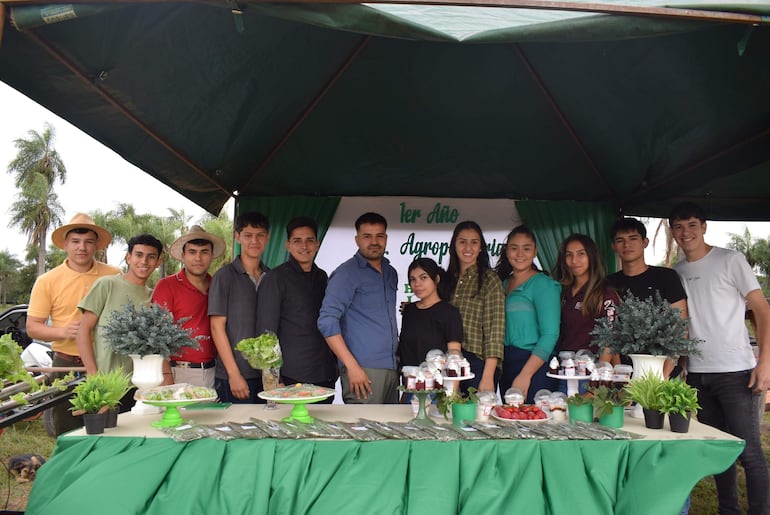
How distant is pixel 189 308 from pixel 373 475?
180cm

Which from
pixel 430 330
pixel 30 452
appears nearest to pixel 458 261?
pixel 430 330

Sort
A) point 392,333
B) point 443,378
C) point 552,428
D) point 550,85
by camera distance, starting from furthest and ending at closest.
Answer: point 550,85 < point 392,333 < point 443,378 < point 552,428

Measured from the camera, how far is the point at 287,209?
5621 millimetres

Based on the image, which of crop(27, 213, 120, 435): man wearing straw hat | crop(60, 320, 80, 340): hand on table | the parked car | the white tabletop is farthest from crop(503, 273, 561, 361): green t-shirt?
the parked car

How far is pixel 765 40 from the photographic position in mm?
2787

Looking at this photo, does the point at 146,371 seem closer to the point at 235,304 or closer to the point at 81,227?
the point at 235,304

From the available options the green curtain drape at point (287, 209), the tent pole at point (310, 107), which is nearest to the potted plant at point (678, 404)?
the tent pole at point (310, 107)

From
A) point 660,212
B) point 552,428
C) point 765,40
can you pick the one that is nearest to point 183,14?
point 552,428

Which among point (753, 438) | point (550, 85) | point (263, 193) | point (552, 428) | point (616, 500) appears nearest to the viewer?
point (616, 500)

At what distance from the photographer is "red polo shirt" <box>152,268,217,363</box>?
3412 mm

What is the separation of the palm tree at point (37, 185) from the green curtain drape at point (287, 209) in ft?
116

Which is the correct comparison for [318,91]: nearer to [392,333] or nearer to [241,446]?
[392,333]

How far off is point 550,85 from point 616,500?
121 inches

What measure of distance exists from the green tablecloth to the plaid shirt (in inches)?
36.1
